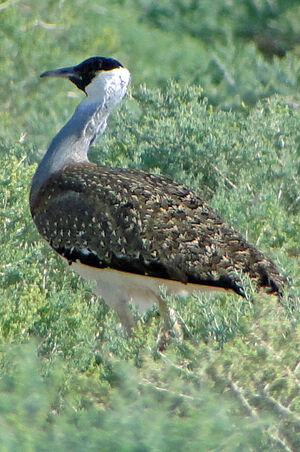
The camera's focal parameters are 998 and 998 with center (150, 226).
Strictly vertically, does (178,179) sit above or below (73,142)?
below

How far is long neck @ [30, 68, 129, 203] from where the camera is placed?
19.2 ft

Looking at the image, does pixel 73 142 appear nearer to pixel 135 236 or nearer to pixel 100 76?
pixel 100 76

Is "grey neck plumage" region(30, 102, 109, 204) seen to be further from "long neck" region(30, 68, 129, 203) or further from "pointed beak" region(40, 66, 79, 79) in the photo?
"pointed beak" region(40, 66, 79, 79)

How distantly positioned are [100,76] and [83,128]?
16.5 inches

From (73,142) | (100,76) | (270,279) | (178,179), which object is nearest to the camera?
(270,279)

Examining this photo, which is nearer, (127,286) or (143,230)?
(143,230)

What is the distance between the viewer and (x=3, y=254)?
5.51m

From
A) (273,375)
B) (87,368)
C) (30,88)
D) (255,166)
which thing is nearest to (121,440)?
(273,375)

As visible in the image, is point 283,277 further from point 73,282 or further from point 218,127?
point 218,127

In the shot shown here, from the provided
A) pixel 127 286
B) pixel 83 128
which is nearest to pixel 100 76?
pixel 83 128

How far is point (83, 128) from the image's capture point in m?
6.09

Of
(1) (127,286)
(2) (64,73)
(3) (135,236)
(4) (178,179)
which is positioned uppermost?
(2) (64,73)

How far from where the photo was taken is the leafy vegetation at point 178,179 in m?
3.52

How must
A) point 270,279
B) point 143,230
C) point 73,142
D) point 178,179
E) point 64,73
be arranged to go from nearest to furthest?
1. point 270,279
2. point 143,230
3. point 73,142
4. point 64,73
5. point 178,179
